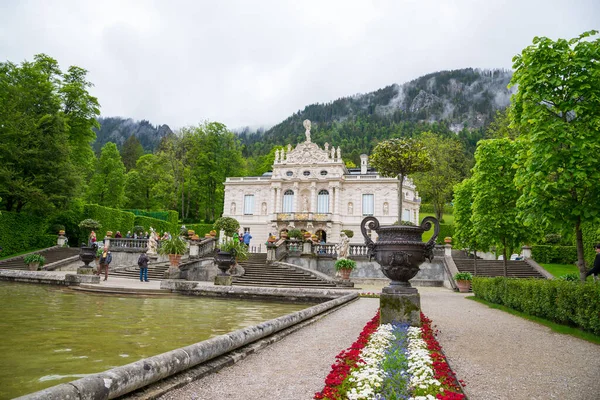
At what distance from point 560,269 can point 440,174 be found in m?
28.1

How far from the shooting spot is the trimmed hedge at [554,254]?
28622mm

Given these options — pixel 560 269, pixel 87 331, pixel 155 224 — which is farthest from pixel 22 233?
pixel 560 269

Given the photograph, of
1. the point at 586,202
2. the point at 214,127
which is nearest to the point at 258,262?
the point at 586,202

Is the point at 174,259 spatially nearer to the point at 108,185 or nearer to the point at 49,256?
the point at 49,256

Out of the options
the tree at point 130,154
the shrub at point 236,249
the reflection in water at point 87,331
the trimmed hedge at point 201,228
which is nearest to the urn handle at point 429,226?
the reflection in water at point 87,331

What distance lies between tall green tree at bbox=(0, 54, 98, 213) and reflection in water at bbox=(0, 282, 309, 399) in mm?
18625

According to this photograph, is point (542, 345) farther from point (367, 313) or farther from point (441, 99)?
point (441, 99)

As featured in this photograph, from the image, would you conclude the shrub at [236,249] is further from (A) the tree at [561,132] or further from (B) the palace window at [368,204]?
(B) the palace window at [368,204]

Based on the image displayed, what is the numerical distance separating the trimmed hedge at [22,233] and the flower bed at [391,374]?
29.1m

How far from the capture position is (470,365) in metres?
5.14

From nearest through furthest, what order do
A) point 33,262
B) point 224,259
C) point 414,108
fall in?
1. point 224,259
2. point 33,262
3. point 414,108

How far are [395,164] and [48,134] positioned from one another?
2519cm

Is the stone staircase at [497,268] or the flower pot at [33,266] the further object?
the stone staircase at [497,268]

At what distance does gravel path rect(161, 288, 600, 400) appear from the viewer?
3.93m
